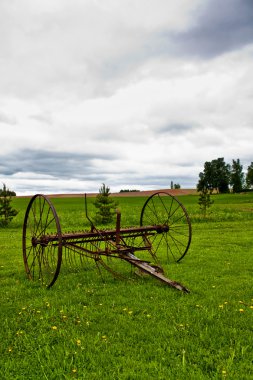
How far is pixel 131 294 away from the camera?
7199mm

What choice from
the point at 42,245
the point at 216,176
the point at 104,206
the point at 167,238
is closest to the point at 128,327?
the point at 42,245

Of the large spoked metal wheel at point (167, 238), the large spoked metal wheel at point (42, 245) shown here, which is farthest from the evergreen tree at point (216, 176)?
the large spoked metal wheel at point (42, 245)

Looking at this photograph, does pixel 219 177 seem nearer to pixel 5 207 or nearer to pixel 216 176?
pixel 216 176

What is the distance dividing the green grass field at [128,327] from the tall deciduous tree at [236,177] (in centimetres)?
8974

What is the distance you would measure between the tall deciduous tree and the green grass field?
3533 inches

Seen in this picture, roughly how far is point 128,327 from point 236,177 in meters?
96.4

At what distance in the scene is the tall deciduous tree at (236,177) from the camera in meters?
95.0

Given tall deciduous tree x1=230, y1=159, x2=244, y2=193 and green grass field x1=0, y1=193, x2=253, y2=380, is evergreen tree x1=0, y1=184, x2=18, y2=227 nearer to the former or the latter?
green grass field x1=0, y1=193, x2=253, y2=380

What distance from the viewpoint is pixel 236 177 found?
3819 inches

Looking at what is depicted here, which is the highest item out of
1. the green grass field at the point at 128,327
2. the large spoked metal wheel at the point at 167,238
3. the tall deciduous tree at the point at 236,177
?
the tall deciduous tree at the point at 236,177

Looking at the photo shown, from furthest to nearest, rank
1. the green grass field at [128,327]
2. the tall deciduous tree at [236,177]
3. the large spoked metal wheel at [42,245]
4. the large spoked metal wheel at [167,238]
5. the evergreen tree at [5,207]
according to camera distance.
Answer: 1. the tall deciduous tree at [236,177]
2. the evergreen tree at [5,207]
3. the large spoked metal wheel at [167,238]
4. the large spoked metal wheel at [42,245]
5. the green grass field at [128,327]

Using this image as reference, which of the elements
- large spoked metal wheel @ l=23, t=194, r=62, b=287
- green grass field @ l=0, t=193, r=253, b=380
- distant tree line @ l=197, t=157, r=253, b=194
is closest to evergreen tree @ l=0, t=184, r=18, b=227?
large spoked metal wheel @ l=23, t=194, r=62, b=287

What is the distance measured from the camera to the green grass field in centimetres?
436

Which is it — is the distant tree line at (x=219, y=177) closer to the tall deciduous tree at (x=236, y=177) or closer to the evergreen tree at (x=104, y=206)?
the tall deciduous tree at (x=236, y=177)
